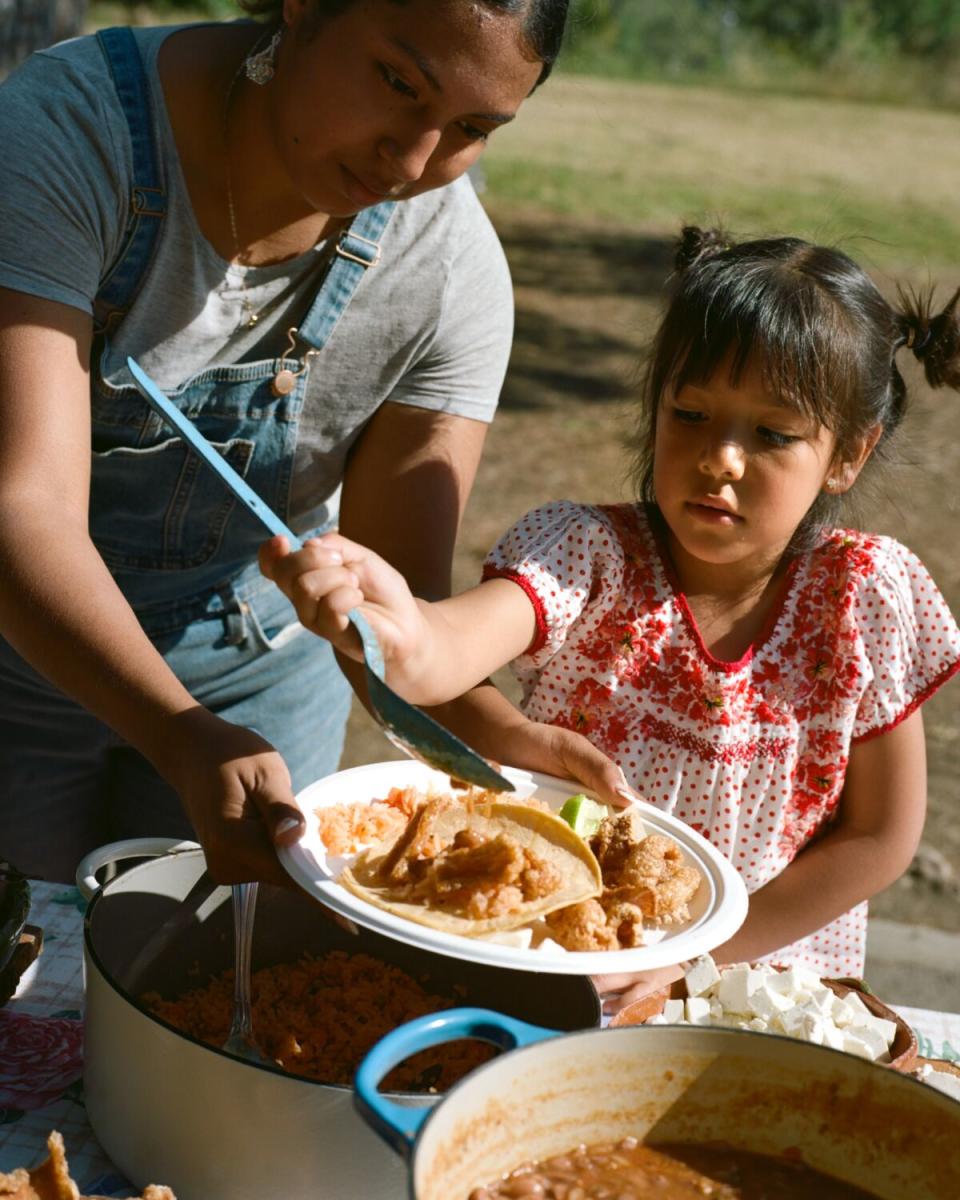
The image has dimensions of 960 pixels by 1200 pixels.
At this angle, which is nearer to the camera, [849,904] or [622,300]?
[849,904]

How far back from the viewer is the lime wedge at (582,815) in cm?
151

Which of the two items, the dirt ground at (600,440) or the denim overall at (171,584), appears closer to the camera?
the denim overall at (171,584)

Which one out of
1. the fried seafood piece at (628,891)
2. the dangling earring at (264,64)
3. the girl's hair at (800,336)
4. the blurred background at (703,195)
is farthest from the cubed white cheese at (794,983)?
the dangling earring at (264,64)

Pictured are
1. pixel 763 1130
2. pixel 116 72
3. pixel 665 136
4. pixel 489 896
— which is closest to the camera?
pixel 763 1130

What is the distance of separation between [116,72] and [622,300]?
354 inches

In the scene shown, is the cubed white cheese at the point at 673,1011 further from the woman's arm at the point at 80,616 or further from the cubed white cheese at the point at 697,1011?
the woman's arm at the point at 80,616

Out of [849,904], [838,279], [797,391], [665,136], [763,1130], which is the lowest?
[849,904]

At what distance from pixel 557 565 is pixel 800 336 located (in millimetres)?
432

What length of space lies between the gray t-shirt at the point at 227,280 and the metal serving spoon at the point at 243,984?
71 cm

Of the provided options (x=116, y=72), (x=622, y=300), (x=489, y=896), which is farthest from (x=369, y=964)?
(x=622, y=300)

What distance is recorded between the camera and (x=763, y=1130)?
1107 millimetres

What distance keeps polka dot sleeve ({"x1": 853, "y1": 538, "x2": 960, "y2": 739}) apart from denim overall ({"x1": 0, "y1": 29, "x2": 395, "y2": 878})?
32.0 inches

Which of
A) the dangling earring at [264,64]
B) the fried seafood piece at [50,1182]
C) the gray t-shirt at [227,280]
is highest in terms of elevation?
the dangling earring at [264,64]

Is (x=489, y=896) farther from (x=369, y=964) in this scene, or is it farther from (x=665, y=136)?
(x=665, y=136)
